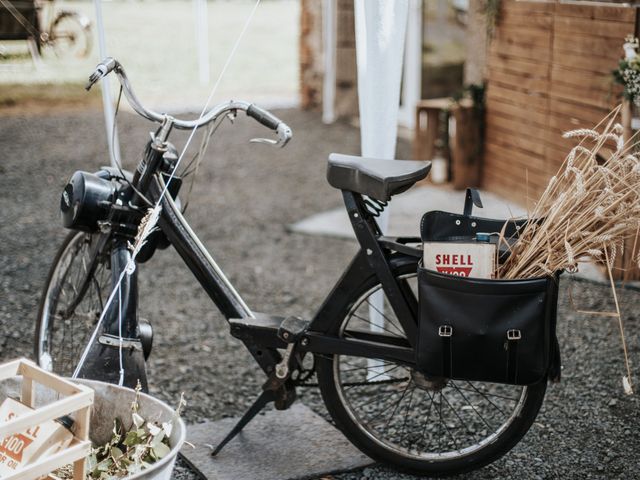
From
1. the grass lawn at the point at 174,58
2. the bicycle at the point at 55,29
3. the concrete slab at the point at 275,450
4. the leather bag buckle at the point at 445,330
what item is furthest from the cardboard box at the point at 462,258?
the grass lawn at the point at 174,58

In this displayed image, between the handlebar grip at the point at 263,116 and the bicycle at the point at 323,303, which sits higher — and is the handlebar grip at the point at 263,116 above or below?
above

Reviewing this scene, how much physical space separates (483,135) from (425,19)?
2548 millimetres

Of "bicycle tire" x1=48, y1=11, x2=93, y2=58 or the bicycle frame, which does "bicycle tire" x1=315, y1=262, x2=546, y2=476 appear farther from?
"bicycle tire" x1=48, y1=11, x2=93, y2=58

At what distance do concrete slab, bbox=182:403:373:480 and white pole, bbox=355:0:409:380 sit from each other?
37 centimetres

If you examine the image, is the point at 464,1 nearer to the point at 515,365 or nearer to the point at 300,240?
the point at 300,240

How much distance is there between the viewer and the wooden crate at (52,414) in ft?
6.87

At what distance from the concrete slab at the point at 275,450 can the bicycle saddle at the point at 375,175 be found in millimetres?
1054

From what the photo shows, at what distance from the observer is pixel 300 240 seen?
6.26 m

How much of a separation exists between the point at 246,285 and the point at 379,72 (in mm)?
2125

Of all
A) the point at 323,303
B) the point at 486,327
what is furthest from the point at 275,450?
the point at 486,327

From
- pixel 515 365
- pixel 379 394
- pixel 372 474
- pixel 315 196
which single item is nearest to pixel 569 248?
pixel 515 365

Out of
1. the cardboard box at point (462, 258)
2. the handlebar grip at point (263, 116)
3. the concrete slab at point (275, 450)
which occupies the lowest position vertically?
the concrete slab at point (275, 450)

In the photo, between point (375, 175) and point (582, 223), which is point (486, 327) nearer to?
point (582, 223)

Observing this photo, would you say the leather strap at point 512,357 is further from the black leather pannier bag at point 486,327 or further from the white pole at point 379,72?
the white pole at point 379,72
